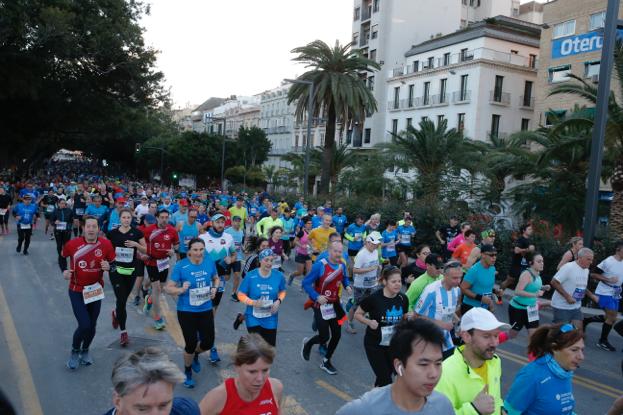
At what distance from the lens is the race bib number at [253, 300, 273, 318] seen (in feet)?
20.2

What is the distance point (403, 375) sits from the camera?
8.80 feet

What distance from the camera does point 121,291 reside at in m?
7.54

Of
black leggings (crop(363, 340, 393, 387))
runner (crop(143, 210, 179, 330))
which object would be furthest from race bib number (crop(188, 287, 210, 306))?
runner (crop(143, 210, 179, 330))

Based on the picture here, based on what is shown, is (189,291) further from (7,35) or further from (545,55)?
(545,55)

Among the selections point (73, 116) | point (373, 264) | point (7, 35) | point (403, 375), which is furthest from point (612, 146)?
point (73, 116)

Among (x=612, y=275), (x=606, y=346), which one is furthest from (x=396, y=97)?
(x=606, y=346)

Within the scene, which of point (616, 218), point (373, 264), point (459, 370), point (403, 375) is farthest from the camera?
point (616, 218)

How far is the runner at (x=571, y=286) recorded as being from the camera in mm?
7699

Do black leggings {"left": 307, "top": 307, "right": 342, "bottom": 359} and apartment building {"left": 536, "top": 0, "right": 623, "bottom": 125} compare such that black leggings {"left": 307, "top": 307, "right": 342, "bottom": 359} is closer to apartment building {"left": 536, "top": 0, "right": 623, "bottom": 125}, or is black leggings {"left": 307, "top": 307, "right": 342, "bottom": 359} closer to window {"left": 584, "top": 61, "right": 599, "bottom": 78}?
apartment building {"left": 536, "top": 0, "right": 623, "bottom": 125}

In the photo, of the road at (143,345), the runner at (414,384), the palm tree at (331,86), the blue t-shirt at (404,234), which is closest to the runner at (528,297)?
the road at (143,345)

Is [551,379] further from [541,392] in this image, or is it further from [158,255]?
[158,255]

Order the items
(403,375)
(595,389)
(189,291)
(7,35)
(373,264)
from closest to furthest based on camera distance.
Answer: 1. (403,375)
2. (189,291)
3. (595,389)
4. (373,264)
5. (7,35)

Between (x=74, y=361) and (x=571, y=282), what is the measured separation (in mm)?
6678

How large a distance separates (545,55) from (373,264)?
33.4m
